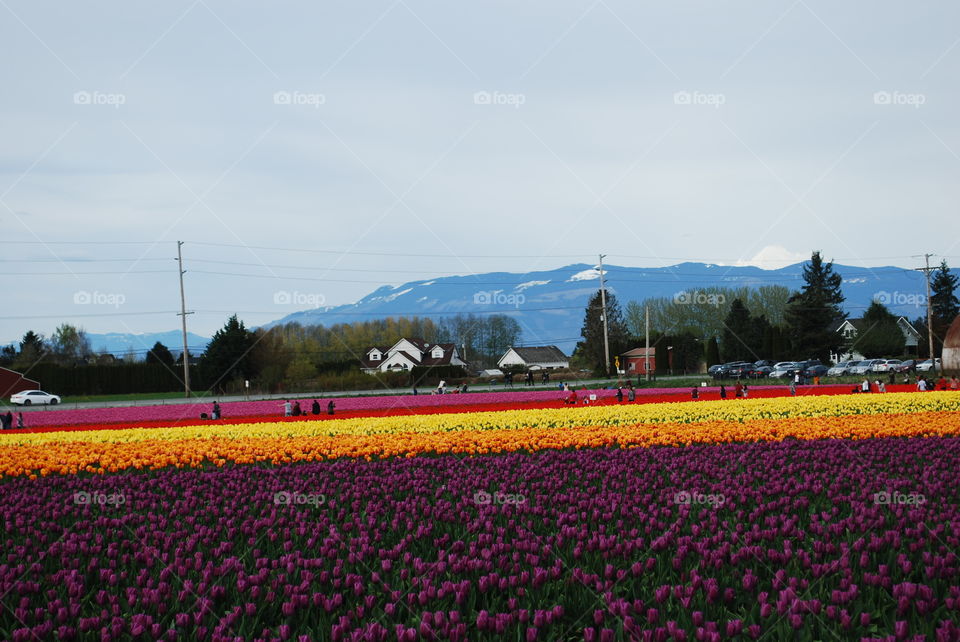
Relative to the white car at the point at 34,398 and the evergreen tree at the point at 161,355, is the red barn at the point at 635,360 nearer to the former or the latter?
the evergreen tree at the point at 161,355

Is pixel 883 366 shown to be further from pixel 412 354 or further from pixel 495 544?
pixel 412 354

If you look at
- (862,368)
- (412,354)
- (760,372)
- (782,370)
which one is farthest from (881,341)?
(412,354)

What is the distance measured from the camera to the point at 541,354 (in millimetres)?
124750

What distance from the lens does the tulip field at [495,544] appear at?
530 centimetres

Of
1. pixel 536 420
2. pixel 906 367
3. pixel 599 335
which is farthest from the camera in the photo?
pixel 599 335

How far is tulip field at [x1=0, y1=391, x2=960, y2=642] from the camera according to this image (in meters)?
5.30

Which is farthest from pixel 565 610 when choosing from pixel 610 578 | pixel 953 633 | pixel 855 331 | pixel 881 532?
pixel 855 331

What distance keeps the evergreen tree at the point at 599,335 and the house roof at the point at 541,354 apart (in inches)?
1213

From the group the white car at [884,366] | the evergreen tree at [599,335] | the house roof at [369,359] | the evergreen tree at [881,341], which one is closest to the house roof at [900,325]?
the evergreen tree at [881,341]

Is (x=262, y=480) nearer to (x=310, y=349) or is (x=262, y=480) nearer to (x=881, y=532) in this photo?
(x=881, y=532)

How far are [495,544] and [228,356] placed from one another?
208 feet

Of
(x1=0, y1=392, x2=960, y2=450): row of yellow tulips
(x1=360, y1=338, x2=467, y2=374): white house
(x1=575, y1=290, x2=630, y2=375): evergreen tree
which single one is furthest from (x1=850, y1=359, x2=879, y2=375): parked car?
(x1=360, y1=338, x2=467, y2=374): white house

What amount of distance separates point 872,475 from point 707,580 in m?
5.15

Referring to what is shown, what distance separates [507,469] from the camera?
37.1 feet
